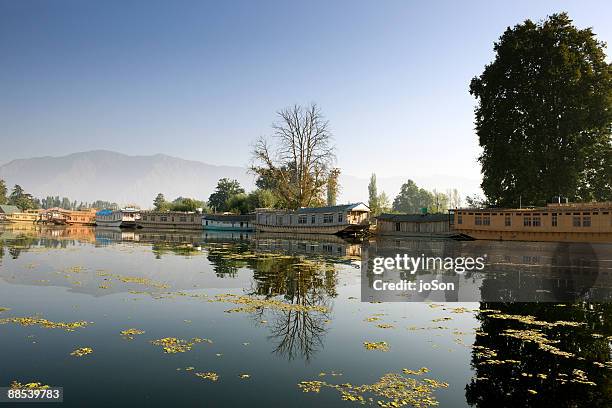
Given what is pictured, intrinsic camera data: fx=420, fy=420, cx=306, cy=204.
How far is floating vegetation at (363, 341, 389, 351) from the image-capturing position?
1066 cm

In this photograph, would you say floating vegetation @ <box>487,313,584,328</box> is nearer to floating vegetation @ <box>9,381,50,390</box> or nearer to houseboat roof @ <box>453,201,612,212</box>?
floating vegetation @ <box>9,381,50,390</box>

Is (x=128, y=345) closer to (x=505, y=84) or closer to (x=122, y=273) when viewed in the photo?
(x=122, y=273)

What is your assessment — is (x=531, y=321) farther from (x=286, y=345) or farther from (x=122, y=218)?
(x=122, y=218)

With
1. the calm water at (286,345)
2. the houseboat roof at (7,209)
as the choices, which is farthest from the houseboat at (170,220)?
the houseboat roof at (7,209)

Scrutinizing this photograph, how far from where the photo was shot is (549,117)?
49188 millimetres

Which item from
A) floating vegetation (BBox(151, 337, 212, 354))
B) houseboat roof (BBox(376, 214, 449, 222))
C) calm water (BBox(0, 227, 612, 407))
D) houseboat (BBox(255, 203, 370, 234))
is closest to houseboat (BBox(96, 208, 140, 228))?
houseboat (BBox(255, 203, 370, 234))

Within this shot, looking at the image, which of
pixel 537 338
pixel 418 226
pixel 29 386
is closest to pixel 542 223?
pixel 418 226

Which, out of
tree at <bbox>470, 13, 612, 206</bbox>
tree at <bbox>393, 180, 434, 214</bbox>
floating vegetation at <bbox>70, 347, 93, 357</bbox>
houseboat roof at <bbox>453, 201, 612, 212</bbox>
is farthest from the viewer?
tree at <bbox>393, 180, 434, 214</bbox>

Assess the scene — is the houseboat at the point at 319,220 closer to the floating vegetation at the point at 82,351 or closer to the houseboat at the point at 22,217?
the floating vegetation at the point at 82,351

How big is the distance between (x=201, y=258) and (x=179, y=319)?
61.3 ft

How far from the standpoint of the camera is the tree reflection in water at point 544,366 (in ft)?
25.2

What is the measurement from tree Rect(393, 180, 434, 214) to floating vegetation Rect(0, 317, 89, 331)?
14324 centimetres

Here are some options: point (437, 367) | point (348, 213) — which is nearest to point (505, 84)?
point (348, 213)

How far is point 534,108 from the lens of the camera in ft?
164
